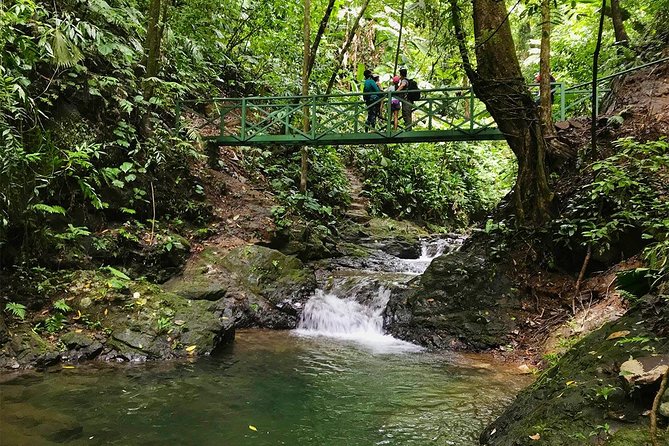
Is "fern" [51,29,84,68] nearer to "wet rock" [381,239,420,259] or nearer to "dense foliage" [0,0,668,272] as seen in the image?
"dense foliage" [0,0,668,272]

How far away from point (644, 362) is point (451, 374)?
10.4 feet

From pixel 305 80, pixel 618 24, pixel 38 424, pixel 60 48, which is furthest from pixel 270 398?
pixel 618 24

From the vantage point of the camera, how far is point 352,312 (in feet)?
29.2

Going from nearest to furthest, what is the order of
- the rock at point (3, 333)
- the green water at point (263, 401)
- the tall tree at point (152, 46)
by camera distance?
the green water at point (263, 401)
the rock at point (3, 333)
the tall tree at point (152, 46)

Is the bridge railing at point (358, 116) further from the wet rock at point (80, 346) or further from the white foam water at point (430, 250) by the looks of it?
the wet rock at point (80, 346)

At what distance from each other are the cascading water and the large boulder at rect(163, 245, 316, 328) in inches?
11.2

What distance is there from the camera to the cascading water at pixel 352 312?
817 cm

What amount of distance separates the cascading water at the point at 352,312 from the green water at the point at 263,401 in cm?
135

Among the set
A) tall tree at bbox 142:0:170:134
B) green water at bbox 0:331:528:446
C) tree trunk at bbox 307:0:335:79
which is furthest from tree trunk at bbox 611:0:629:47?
tall tree at bbox 142:0:170:134

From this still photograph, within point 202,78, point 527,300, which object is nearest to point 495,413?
point 527,300

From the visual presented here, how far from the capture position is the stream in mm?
4121

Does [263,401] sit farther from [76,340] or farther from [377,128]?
[377,128]

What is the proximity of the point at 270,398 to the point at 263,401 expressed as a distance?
107mm

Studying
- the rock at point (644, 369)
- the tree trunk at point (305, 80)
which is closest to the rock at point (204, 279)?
the tree trunk at point (305, 80)
